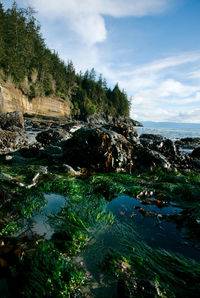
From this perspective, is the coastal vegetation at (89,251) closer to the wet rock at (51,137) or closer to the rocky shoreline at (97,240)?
the rocky shoreline at (97,240)

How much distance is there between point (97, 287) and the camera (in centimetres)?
144

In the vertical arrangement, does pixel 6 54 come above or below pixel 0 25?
below

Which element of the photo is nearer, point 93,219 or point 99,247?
point 99,247

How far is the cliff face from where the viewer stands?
22.9m

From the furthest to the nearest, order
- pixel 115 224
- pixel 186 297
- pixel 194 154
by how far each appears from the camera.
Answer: pixel 194 154
pixel 115 224
pixel 186 297

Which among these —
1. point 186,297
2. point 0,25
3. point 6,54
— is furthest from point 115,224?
point 0,25

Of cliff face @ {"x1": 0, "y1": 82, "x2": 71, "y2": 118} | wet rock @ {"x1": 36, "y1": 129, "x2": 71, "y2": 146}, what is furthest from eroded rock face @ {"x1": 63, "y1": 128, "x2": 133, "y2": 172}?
cliff face @ {"x1": 0, "y1": 82, "x2": 71, "y2": 118}

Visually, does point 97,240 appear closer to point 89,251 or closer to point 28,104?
point 89,251

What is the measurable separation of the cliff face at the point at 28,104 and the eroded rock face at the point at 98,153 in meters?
20.6

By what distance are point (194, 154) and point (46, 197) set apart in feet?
37.1

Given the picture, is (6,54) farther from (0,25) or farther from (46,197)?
(46,197)

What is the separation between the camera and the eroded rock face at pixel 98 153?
19.4 ft

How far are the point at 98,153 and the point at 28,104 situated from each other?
3191 centimetres

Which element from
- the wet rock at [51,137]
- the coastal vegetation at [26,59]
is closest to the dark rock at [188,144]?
the wet rock at [51,137]
